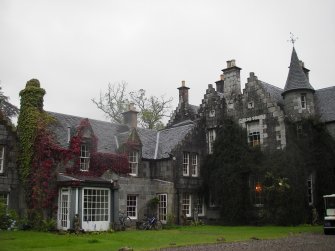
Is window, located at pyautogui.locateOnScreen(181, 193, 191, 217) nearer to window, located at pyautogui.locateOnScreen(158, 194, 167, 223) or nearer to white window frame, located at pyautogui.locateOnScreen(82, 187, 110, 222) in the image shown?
window, located at pyautogui.locateOnScreen(158, 194, 167, 223)

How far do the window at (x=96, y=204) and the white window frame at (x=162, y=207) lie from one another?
5.01m

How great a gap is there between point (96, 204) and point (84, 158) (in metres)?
3.92

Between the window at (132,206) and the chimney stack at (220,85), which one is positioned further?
the chimney stack at (220,85)

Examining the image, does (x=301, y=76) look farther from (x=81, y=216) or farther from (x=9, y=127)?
(x=9, y=127)

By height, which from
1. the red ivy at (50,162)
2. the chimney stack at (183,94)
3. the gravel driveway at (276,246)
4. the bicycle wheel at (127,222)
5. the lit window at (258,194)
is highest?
the chimney stack at (183,94)

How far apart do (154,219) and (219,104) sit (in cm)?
1171

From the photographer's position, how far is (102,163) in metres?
30.7

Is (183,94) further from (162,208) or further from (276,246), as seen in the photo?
(276,246)

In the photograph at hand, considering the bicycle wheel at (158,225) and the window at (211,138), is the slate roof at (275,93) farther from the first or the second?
the bicycle wheel at (158,225)

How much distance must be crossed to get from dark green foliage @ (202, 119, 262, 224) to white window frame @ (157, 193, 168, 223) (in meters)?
4.08

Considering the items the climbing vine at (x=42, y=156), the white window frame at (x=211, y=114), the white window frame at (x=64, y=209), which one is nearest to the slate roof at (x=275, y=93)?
the white window frame at (x=211, y=114)

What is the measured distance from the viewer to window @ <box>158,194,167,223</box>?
31850mm

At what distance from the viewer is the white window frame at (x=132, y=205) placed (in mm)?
30203

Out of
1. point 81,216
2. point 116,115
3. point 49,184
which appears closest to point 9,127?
point 49,184
